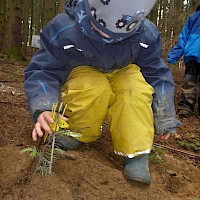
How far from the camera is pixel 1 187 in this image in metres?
1.63

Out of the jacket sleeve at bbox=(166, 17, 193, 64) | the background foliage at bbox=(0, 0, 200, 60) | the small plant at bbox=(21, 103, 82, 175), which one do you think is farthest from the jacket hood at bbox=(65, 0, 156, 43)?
the background foliage at bbox=(0, 0, 200, 60)

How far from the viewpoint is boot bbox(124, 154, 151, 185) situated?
189cm

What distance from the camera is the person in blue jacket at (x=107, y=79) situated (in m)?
1.90

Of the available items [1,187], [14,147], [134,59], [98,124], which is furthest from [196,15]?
[1,187]

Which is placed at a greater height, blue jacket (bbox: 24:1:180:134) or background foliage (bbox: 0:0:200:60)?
blue jacket (bbox: 24:1:180:134)

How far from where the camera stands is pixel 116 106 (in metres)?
2.11

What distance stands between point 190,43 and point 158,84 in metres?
2.23

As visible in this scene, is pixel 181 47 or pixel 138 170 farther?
pixel 181 47

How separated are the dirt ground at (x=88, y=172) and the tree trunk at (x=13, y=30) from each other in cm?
478

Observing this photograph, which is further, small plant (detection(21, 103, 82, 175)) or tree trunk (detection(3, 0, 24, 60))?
tree trunk (detection(3, 0, 24, 60))

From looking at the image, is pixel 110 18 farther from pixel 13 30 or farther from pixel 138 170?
pixel 13 30

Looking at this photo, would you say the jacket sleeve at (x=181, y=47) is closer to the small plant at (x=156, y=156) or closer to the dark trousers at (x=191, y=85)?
the dark trousers at (x=191, y=85)

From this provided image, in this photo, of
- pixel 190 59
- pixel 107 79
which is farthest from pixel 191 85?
pixel 107 79

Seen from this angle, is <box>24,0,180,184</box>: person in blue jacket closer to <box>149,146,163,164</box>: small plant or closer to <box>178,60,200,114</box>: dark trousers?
<box>149,146,163,164</box>: small plant
